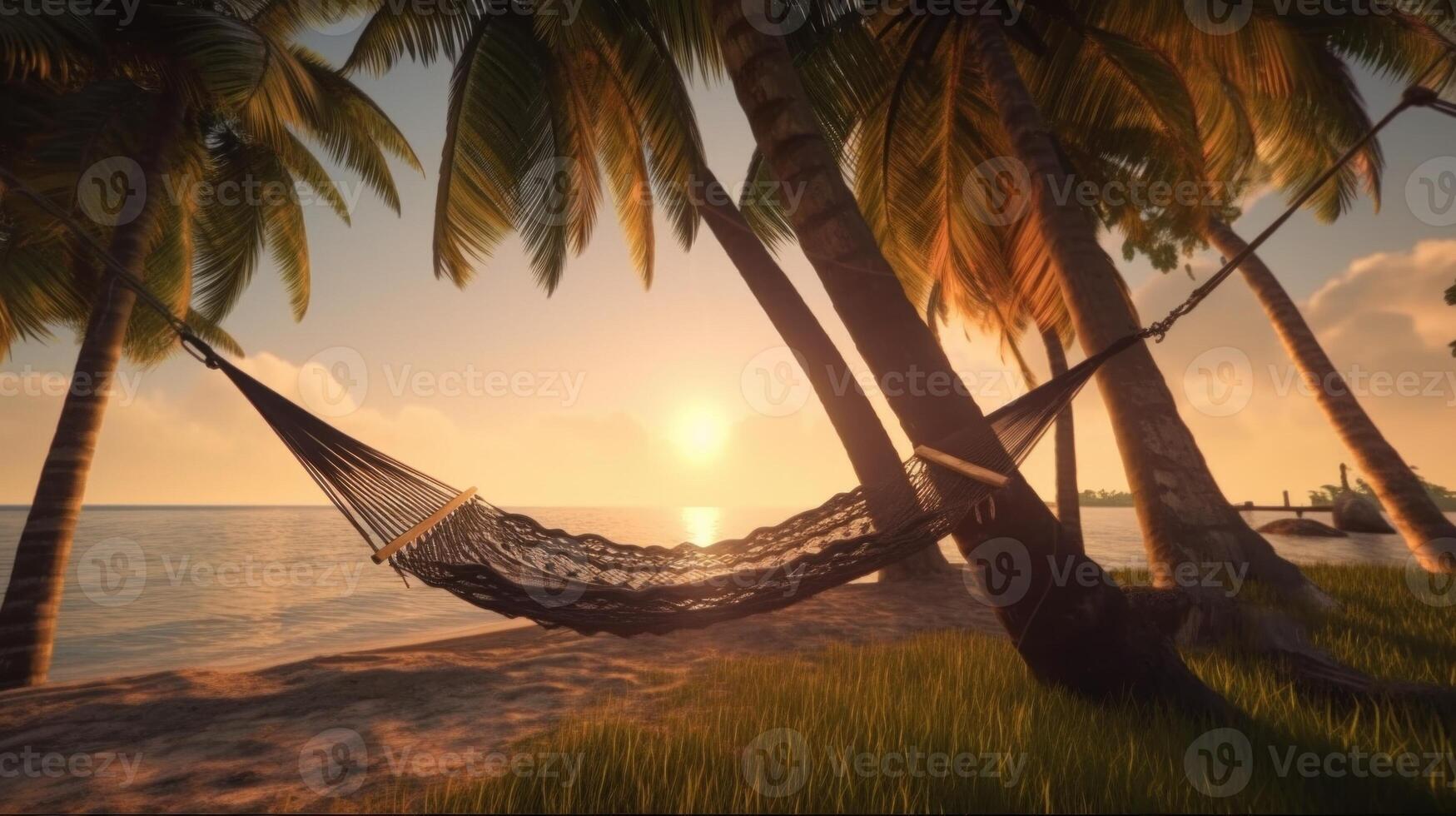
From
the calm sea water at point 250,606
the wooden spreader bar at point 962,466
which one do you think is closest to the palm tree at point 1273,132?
the wooden spreader bar at point 962,466

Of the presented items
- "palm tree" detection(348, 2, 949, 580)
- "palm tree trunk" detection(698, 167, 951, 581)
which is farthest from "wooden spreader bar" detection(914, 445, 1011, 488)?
"palm tree" detection(348, 2, 949, 580)

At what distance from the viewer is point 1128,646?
192cm

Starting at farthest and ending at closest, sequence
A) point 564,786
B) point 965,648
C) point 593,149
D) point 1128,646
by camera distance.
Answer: point 593,149 < point 965,648 < point 1128,646 < point 564,786

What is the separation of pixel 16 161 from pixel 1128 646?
8021 millimetres

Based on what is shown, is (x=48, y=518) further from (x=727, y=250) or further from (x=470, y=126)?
(x=727, y=250)

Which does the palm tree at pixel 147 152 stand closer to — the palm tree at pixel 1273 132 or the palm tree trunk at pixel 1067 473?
the palm tree at pixel 1273 132

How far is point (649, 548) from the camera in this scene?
2557mm

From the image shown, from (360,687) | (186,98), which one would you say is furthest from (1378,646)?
(186,98)

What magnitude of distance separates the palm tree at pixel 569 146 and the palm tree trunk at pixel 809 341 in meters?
0.01

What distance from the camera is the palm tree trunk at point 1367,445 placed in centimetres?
429

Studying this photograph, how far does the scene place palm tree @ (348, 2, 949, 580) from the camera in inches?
154

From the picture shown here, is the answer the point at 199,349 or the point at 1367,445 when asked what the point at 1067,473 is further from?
the point at 199,349

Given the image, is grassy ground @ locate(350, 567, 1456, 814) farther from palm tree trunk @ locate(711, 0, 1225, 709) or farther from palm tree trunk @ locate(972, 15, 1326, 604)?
palm tree trunk @ locate(972, 15, 1326, 604)

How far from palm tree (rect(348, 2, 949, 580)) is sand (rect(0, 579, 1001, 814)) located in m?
1.84
